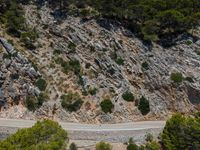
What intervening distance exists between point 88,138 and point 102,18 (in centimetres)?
2981

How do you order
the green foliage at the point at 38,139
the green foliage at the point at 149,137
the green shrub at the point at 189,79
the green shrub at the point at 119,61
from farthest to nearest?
the green shrub at the point at 119,61 < the green shrub at the point at 189,79 < the green foliage at the point at 149,137 < the green foliage at the point at 38,139

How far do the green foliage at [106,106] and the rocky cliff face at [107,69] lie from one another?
68cm

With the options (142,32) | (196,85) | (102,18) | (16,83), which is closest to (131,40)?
(142,32)

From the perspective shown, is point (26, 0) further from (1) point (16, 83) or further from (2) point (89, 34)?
(1) point (16, 83)

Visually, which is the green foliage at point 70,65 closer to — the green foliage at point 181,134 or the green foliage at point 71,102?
the green foliage at point 71,102

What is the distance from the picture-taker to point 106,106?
6266cm

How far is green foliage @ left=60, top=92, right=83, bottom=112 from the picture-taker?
62.0 metres

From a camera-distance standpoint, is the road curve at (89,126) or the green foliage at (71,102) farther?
the green foliage at (71,102)

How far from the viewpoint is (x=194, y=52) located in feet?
245

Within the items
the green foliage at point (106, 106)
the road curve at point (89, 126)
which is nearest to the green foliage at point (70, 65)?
the green foliage at point (106, 106)

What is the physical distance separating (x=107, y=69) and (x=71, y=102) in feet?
32.2

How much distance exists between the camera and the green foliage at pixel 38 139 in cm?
4034

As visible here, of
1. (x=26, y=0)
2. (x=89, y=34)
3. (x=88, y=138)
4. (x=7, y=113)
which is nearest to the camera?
(x=88, y=138)

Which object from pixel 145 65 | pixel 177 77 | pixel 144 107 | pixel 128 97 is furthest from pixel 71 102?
pixel 177 77
